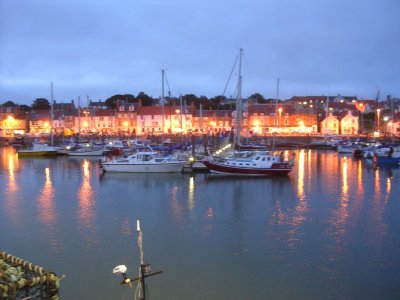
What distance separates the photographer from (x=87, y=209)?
2577cm

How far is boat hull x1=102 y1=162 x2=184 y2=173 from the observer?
41500 millimetres

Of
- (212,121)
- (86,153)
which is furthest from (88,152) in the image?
(212,121)

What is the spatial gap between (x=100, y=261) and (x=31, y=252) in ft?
10.0

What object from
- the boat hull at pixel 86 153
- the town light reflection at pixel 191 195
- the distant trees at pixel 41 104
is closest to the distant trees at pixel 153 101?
the distant trees at pixel 41 104

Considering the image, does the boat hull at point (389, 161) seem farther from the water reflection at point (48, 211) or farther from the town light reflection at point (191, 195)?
the water reflection at point (48, 211)

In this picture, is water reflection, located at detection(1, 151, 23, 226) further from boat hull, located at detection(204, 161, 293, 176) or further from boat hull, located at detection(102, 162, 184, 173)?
boat hull, located at detection(204, 161, 293, 176)

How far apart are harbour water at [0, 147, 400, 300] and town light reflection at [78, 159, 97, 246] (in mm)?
51

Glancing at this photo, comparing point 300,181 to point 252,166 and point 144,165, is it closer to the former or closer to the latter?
point 252,166

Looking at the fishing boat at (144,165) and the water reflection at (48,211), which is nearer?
the water reflection at (48,211)

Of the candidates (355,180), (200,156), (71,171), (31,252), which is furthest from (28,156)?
Result: (31,252)

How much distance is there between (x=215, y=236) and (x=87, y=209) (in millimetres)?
9189

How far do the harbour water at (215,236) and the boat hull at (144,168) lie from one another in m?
4.93

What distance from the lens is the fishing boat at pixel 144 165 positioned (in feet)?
136

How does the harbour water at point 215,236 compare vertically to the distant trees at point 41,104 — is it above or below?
below
